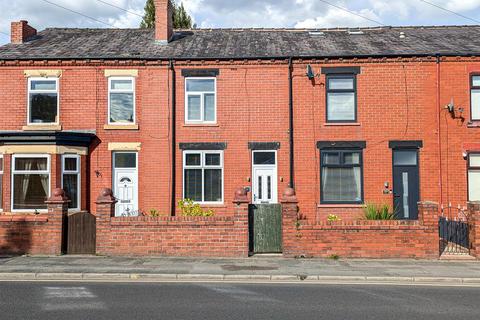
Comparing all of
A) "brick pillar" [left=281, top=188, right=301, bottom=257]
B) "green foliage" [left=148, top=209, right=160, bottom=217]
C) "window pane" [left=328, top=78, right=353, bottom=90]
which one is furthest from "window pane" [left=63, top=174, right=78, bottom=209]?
"window pane" [left=328, top=78, right=353, bottom=90]

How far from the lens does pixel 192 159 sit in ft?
66.3

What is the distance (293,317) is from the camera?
7.82m

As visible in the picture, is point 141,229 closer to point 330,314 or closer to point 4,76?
point 330,314

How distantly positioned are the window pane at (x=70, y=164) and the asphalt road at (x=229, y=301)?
902 cm

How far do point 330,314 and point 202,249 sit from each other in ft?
22.2

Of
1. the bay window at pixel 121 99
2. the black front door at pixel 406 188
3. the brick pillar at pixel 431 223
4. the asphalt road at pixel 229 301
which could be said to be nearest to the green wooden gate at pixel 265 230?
the asphalt road at pixel 229 301

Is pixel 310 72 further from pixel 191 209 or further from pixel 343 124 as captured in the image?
pixel 191 209

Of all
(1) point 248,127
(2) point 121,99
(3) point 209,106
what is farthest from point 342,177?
(2) point 121,99

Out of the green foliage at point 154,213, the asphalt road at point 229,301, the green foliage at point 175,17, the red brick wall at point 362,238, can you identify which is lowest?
the asphalt road at point 229,301

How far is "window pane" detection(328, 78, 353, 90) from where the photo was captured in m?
20.1

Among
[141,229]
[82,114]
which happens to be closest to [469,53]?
[141,229]

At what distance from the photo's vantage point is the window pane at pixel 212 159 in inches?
792

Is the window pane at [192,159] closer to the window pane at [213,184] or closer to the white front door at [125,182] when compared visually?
the window pane at [213,184]

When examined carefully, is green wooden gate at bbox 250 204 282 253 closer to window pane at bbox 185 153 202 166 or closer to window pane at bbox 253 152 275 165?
window pane at bbox 253 152 275 165
